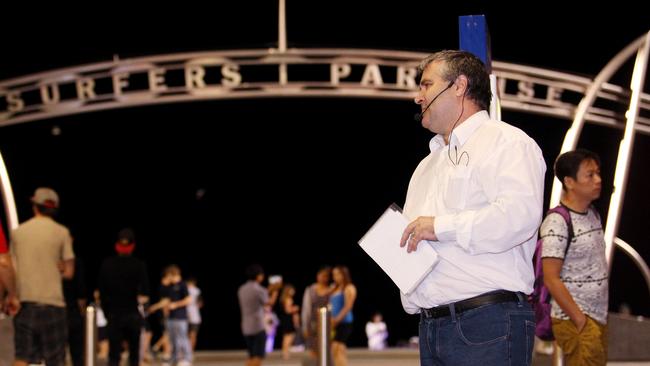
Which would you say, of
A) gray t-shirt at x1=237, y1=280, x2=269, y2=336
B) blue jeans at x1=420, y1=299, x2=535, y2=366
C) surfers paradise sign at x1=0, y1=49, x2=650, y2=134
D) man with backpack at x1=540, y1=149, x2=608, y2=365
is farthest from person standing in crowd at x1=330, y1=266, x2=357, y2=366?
blue jeans at x1=420, y1=299, x2=535, y2=366

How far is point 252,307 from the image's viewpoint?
14.0m

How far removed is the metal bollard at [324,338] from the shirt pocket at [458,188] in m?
4.60

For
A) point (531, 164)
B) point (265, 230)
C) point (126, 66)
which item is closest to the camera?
point (531, 164)

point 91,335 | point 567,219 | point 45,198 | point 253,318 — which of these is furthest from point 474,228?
point 253,318

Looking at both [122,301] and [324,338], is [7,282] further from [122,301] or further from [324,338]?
[122,301]

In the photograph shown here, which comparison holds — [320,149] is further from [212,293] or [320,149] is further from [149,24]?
[149,24]

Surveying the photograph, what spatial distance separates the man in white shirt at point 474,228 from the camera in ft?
11.6

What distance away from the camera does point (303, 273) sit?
42781 mm

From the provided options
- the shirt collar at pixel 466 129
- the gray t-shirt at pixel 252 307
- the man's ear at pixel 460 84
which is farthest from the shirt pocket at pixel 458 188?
the gray t-shirt at pixel 252 307

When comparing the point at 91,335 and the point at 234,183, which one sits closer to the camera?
the point at 91,335

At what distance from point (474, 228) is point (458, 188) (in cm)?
24

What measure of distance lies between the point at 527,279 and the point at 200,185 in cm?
4225

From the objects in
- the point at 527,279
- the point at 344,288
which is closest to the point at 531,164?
the point at 527,279

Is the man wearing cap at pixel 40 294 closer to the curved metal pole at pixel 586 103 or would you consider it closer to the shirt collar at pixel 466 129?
the curved metal pole at pixel 586 103
